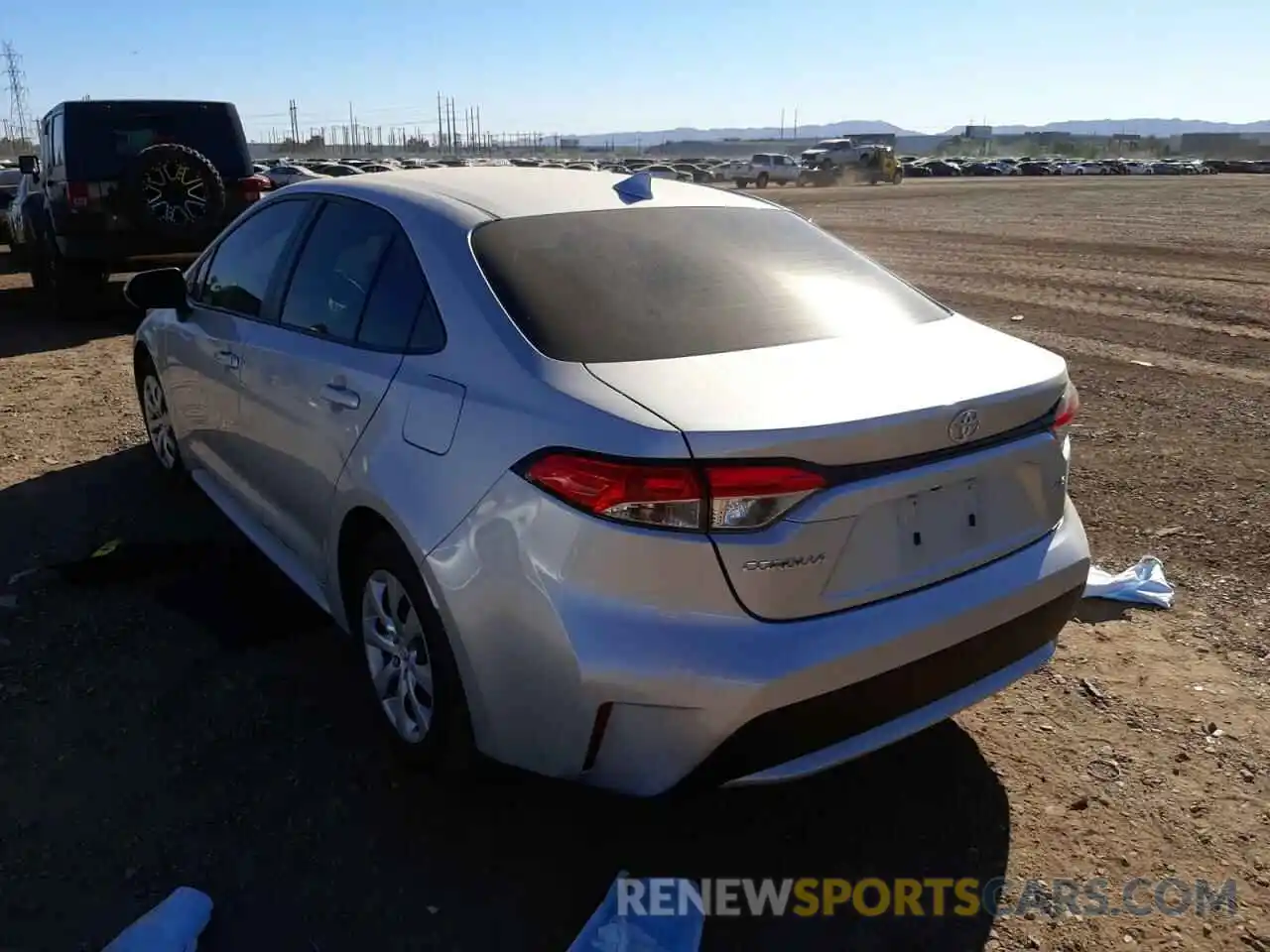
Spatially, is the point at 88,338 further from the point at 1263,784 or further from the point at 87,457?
the point at 1263,784

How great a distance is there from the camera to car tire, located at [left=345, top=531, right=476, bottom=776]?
261cm

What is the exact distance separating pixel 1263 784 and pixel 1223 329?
7.86 m

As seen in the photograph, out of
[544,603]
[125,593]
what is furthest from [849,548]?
[125,593]

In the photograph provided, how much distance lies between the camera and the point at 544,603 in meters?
2.24

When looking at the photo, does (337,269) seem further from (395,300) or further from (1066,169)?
(1066,169)

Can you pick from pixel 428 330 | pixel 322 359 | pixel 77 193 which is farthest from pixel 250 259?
pixel 77 193

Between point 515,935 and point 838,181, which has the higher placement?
point 838,181

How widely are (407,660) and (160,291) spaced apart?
96.5 inches

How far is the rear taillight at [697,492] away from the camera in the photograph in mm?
2109

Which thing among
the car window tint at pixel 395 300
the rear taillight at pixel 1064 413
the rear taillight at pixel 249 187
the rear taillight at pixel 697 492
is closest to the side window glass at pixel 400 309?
the car window tint at pixel 395 300

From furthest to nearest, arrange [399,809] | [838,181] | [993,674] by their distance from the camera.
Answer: [838,181] → [399,809] → [993,674]

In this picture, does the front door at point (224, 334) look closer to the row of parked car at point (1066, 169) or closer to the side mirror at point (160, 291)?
the side mirror at point (160, 291)

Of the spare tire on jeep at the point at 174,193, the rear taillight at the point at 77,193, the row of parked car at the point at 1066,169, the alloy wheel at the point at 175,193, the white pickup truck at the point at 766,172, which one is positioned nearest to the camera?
the spare tire on jeep at the point at 174,193

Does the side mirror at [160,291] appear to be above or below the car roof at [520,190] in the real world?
below
